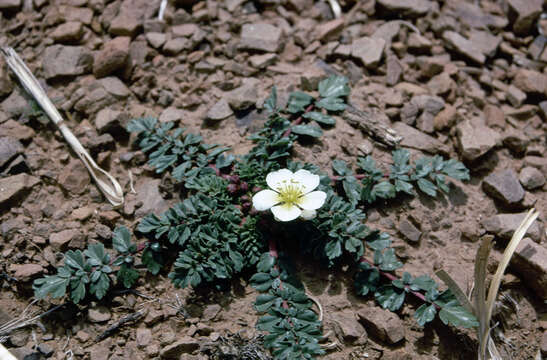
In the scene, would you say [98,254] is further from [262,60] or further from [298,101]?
[262,60]

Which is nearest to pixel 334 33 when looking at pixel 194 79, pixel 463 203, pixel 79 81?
pixel 194 79

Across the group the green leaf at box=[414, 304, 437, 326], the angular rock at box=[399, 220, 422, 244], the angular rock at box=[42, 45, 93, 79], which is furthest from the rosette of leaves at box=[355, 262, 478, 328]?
the angular rock at box=[42, 45, 93, 79]

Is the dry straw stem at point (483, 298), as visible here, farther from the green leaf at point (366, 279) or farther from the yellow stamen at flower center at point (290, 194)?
the yellow stamen at flower center at point (290, 194)

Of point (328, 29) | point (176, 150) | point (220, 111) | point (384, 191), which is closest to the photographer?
point (384, 191)

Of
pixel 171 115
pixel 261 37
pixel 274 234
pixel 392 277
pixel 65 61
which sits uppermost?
pixel 261 37

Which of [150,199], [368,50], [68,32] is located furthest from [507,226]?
[68,32]

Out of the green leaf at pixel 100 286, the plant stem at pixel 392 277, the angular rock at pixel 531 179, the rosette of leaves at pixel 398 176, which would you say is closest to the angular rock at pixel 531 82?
the angular rock at pixel 531 179

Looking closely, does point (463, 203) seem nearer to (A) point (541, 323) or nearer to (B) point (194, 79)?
(A) point (541, 323)

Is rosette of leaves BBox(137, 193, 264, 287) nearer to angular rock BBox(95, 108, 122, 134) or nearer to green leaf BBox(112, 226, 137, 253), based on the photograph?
green leaf BBox(112, 226, 137, 253)
